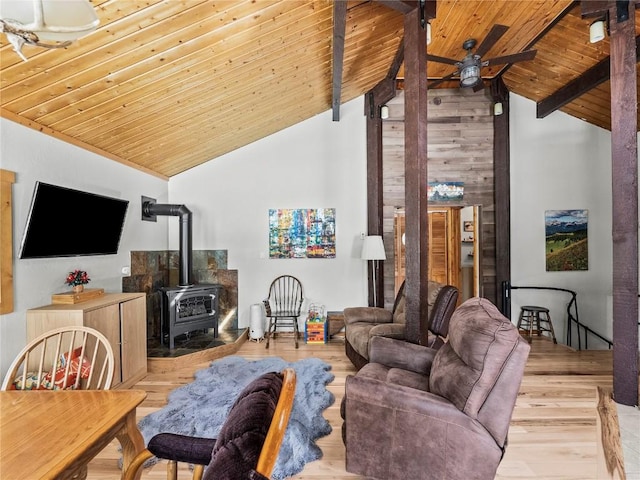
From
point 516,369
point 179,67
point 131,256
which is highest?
point 179,67

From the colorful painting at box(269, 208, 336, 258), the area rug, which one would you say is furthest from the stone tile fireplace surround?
the area rug

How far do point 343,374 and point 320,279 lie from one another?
178cm

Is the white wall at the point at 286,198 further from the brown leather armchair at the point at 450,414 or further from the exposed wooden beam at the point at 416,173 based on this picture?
the brown leather armchair at the point at 450,414

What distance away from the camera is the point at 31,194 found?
257cm

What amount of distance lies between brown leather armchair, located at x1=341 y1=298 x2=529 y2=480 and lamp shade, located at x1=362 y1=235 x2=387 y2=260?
2514mm

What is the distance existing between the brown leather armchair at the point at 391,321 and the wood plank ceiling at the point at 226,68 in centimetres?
272

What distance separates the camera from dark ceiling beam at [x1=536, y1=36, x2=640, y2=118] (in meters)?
3.72

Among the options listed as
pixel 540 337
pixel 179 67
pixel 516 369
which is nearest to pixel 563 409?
pixel 516 369

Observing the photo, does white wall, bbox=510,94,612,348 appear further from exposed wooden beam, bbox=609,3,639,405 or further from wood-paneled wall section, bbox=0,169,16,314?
wood-paneled wall section, bbox=0,169,16,314

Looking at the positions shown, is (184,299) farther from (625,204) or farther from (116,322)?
(625,204)

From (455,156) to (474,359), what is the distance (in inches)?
160

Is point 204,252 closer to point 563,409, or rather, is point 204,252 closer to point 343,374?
point 343,374

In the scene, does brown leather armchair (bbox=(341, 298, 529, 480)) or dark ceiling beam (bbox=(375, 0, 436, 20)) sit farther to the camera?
dark ceiling beam (bbox=(375, 0, 436, 20))

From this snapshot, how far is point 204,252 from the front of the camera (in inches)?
195
